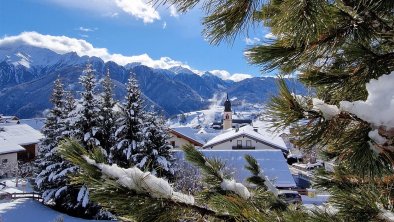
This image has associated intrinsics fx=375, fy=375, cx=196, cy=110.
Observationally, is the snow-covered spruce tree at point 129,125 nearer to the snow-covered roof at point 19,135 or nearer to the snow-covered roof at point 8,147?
Result: the snow-covered roof at point 8,147

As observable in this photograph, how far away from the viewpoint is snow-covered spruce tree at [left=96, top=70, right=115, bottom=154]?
2388 centimetres

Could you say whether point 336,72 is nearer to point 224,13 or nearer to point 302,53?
point 302,53

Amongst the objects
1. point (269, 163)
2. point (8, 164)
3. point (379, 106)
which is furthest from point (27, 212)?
point (379, 106)

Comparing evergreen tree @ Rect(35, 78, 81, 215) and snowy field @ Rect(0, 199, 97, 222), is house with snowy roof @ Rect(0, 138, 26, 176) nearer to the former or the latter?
snowy field @ Rect(0, 199, 97, 222)

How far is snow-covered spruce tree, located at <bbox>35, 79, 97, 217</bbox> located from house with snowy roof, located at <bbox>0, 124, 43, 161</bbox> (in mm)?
19620

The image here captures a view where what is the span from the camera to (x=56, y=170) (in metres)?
24.5

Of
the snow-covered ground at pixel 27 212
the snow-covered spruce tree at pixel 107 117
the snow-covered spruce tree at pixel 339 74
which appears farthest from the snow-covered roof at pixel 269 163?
the snow-covered spruce tree at pixel 339 74

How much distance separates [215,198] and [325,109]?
0.71 meters

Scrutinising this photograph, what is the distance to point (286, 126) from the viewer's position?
192 centimetres

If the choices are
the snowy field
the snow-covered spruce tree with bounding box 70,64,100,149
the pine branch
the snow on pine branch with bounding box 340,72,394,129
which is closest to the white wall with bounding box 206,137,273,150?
the snow-covered spruce tree with bounding box 70,64,100,149

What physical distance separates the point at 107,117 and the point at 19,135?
3298 cm

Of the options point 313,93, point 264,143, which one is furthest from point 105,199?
point 264,143

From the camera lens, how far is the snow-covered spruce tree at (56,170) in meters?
23.4

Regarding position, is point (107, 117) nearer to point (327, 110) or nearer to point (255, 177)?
point (255, 177)
